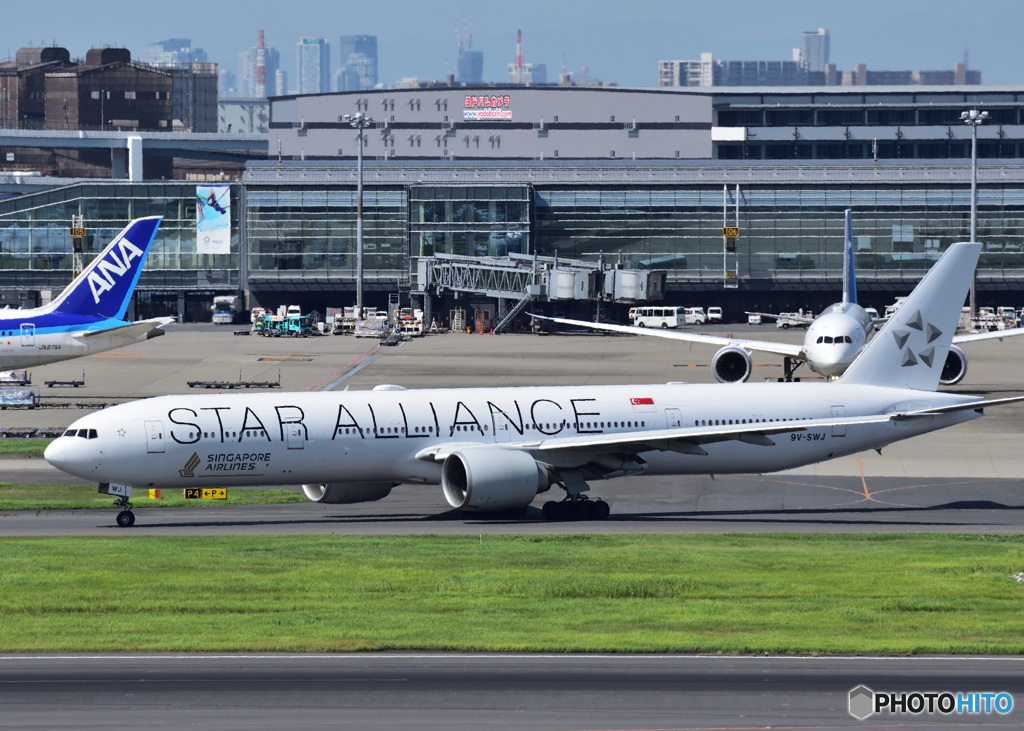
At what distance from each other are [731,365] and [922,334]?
23.8m

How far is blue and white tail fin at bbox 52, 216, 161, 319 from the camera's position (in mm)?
71188

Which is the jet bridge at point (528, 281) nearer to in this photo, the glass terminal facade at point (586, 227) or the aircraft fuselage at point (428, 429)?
the glass terminal facade at point (586, 227)

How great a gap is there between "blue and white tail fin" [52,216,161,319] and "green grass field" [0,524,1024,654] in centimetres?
3542

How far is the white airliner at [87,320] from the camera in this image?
235ft

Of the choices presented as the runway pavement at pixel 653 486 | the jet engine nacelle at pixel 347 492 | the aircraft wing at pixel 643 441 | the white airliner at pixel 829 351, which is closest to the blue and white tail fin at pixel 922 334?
the runway pavement at pixel 653 486

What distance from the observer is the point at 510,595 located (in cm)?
2969

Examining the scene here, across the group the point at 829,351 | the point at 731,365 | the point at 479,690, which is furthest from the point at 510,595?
the point at 829,351

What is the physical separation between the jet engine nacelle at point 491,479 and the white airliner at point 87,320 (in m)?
34.0

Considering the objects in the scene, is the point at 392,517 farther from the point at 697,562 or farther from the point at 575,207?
the point at 575,207

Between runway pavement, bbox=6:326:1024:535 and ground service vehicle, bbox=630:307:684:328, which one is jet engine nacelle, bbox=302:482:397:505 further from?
ground service vehicle, bbox=630:307:684:328

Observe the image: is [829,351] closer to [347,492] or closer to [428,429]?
[428,429]

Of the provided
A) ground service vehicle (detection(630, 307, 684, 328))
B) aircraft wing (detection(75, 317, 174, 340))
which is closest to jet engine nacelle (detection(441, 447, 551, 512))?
aircraft wing (detection(75, 317, 174, 340))

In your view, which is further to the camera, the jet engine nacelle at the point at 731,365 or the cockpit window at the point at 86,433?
the jet engine nacelle at the point at 731,365

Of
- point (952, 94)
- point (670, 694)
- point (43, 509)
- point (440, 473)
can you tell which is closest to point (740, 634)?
point (670, 694)
